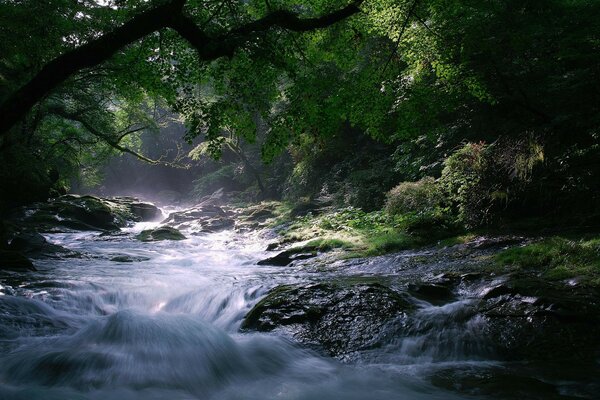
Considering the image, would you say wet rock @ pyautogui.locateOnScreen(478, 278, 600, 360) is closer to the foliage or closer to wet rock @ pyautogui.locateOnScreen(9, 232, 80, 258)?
the foliage

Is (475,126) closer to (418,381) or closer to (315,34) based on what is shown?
(315,34)

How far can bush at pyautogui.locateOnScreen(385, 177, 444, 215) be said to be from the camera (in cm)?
1105

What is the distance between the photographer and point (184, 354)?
4.99 m

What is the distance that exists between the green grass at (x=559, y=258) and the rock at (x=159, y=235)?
13905 mm

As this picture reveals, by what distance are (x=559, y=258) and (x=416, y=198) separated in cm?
570

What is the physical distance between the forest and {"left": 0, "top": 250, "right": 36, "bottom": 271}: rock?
35mm

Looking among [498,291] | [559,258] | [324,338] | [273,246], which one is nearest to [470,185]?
Result: [559,258]

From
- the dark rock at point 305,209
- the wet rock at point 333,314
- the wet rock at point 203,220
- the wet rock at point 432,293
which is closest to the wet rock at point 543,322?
the wet rock at point 432,293

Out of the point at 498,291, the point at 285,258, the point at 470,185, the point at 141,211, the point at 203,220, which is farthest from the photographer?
the point at 141,211

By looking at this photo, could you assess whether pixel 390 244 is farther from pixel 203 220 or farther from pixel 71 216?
pixel 71 216

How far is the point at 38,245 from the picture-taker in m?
11.4

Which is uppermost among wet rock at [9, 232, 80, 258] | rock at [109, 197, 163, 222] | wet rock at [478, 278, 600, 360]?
rock at [109, 197, 163, 222]

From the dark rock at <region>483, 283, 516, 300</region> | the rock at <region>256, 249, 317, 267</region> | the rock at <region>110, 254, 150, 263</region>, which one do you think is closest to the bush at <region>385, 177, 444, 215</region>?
the rock at <region>256, 249, 317, 267</region>

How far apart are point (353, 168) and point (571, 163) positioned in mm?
11800
